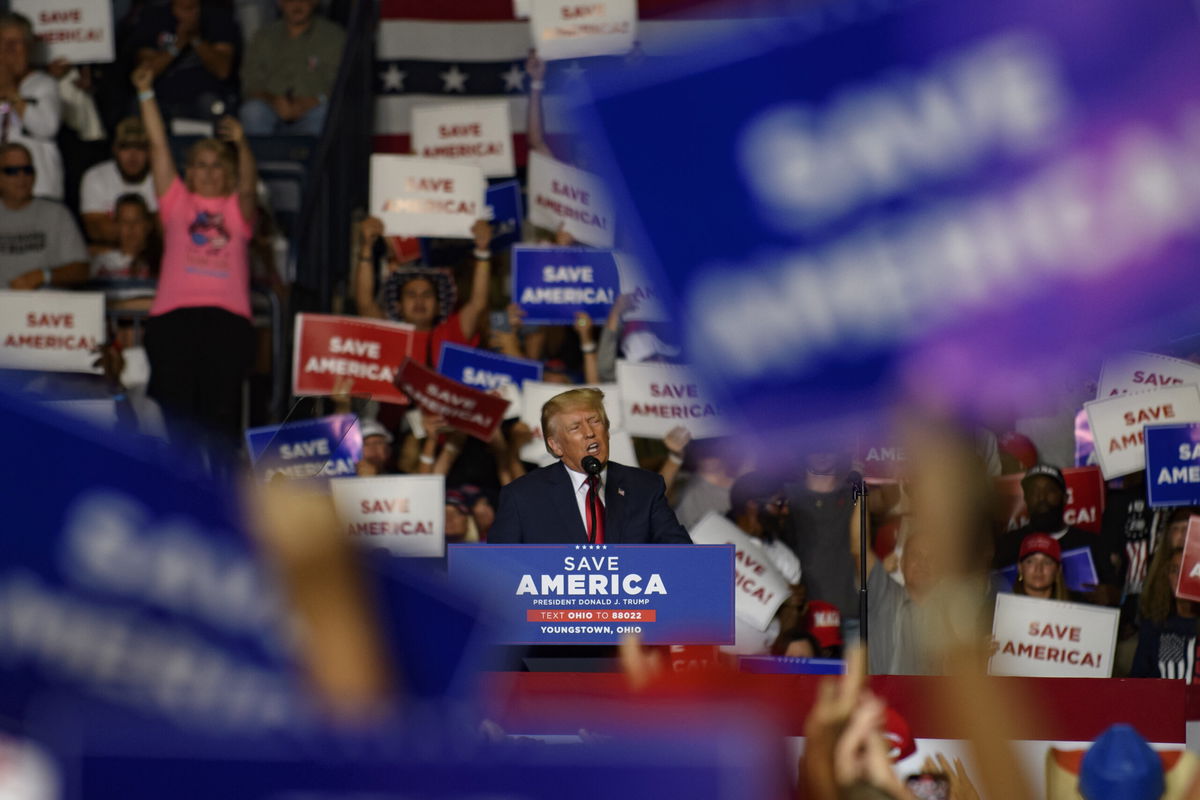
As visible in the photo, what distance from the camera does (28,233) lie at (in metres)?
8.33

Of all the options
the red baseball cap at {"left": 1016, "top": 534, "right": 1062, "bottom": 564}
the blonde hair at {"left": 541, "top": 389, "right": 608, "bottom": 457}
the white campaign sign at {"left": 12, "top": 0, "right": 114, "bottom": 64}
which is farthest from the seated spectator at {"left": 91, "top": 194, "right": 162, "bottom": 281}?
the red baseball cap at {"left": 1016, "top": 534, "right": 1062, "bottom": 564}

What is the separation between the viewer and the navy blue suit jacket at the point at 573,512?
515 cm

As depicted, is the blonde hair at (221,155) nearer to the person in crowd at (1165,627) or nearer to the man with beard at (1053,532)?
the man with beard at (1053,532)

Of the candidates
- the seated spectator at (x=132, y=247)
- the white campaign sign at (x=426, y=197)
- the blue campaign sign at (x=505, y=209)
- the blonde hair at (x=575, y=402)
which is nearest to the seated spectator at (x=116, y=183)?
the seated spectator at (x=132, y=247)

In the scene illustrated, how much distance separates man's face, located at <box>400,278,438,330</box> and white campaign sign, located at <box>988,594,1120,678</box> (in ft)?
10.5

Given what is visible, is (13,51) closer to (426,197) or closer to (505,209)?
(426,197)

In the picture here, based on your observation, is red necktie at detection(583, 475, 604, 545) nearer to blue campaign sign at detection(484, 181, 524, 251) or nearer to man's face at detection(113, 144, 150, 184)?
blue campaign sign at detection(484, 181, 524, 251)

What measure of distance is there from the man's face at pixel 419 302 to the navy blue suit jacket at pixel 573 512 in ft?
11.0

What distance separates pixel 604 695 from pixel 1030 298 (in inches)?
110

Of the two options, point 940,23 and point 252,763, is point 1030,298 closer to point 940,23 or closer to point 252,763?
point 940,23

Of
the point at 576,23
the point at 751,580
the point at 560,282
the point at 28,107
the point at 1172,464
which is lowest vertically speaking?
the point at 751,580

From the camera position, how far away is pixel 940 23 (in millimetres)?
1467

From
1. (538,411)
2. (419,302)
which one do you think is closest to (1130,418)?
(538,411)

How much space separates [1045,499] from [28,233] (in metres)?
4.53
